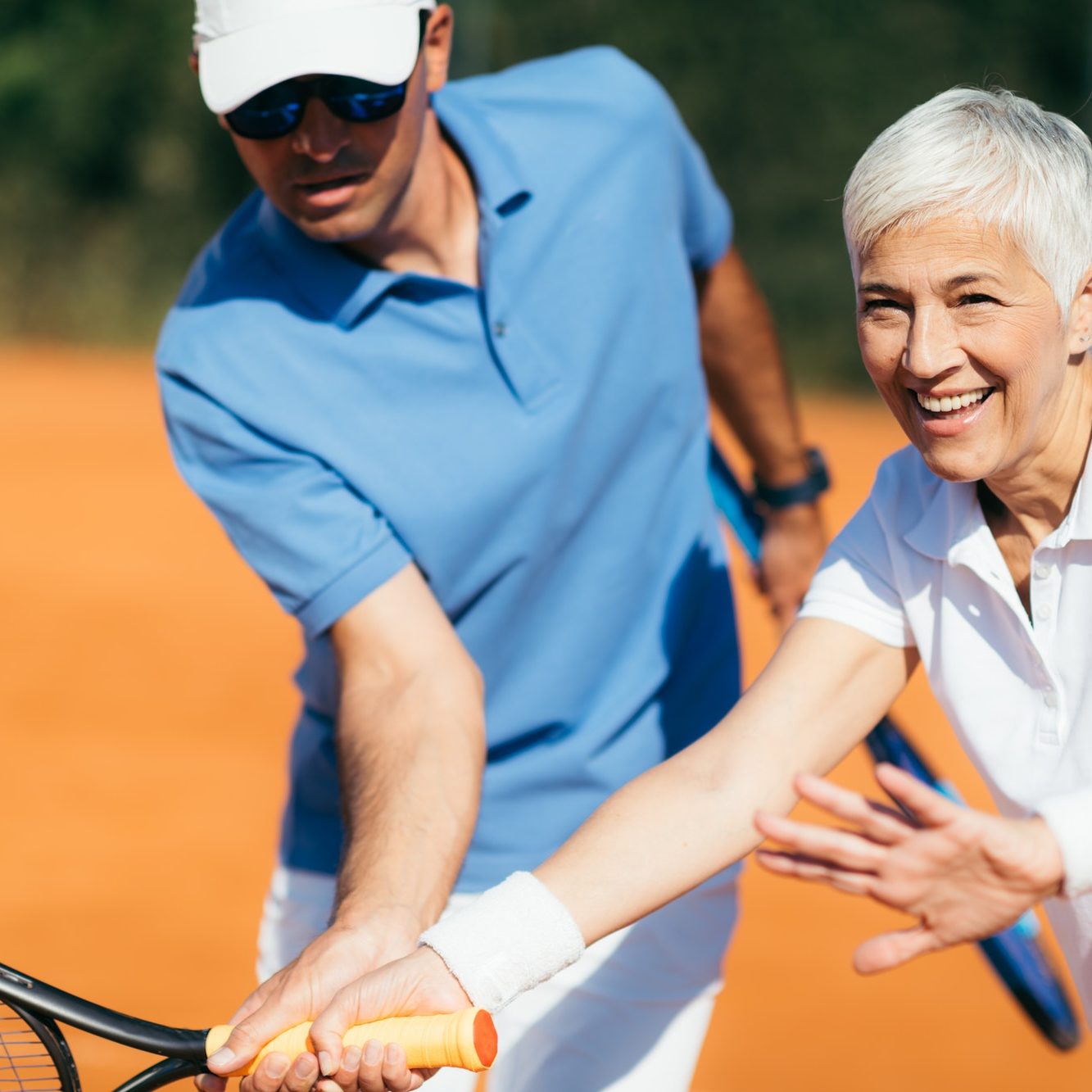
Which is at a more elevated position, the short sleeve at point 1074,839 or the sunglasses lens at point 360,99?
the sunglasses lens at point 360,99

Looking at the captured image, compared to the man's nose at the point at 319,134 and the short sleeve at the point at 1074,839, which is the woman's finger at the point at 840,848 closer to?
the short sleeve at the point at 1074,839

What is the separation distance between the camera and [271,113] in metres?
2.75

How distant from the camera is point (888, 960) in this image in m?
1.92

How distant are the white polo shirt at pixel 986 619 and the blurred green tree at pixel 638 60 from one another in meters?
13.3

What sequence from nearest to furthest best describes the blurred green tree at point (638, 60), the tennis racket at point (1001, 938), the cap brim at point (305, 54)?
1. the cap brim at point (305, 54)
2. the tennis racket at point (1001, 938)
3. the blurred green tree at point (638, 60)

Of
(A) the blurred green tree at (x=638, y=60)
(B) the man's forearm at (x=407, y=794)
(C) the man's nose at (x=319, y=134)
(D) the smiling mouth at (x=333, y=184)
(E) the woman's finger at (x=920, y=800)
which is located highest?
(C) the man's nose at (x=319, y=134)

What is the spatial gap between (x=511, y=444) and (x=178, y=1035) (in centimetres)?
118

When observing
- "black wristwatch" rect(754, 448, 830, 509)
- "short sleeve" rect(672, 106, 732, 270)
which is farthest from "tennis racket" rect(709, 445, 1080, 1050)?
"short sleeve" rect(672, 106, 732, 270)

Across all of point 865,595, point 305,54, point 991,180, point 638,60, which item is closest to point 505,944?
point 865,595

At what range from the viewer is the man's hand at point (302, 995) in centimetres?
218

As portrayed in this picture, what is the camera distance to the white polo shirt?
2219 mm

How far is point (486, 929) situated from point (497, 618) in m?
0.88

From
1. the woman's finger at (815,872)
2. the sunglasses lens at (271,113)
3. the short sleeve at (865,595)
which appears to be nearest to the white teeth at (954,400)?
the short sleeve at (865,595)

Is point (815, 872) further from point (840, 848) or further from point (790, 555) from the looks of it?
point (790, 555)
